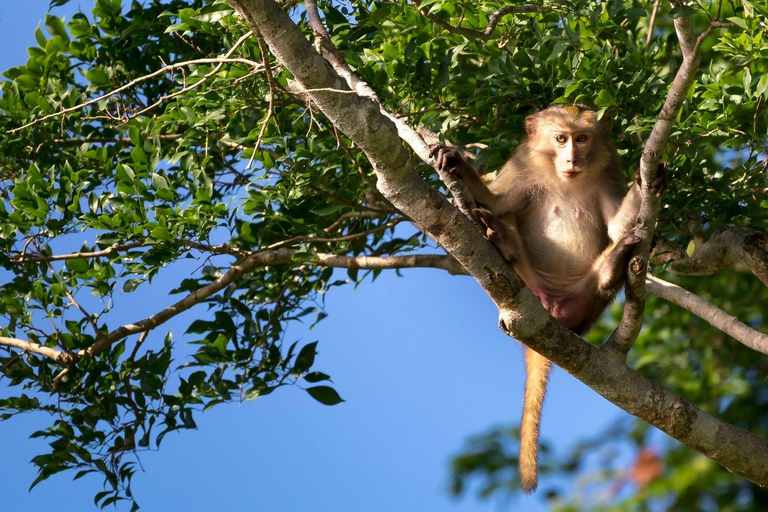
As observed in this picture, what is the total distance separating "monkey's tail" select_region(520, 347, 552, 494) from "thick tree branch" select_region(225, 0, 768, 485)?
0.58 m

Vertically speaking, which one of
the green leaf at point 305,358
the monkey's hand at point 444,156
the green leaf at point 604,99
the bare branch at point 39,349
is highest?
the bare branch at point 39,349

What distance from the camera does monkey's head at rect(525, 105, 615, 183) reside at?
477 centimetres

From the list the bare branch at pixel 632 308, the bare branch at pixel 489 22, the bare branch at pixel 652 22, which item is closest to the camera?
the bare branch at pixel 632 308

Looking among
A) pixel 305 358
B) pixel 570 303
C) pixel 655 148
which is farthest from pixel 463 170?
pixel 305 358

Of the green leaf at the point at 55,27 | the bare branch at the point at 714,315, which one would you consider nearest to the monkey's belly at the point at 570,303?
the bare branch at the point at 714,315

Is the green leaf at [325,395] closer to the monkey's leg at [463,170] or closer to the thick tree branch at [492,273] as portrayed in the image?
the monkey's leg at [463,170]

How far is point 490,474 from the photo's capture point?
5.41 metres

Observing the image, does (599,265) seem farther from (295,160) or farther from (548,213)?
(295,160)

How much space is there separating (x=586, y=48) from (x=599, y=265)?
1263 millimetres

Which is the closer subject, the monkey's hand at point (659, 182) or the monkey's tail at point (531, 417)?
the monkey's hand at point (659, 182)

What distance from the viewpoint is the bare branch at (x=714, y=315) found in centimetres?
463

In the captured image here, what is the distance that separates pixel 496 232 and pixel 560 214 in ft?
2.57

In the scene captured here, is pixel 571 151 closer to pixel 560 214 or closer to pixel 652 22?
pixel 560 214

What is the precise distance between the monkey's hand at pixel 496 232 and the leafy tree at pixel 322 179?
0.42 feet
